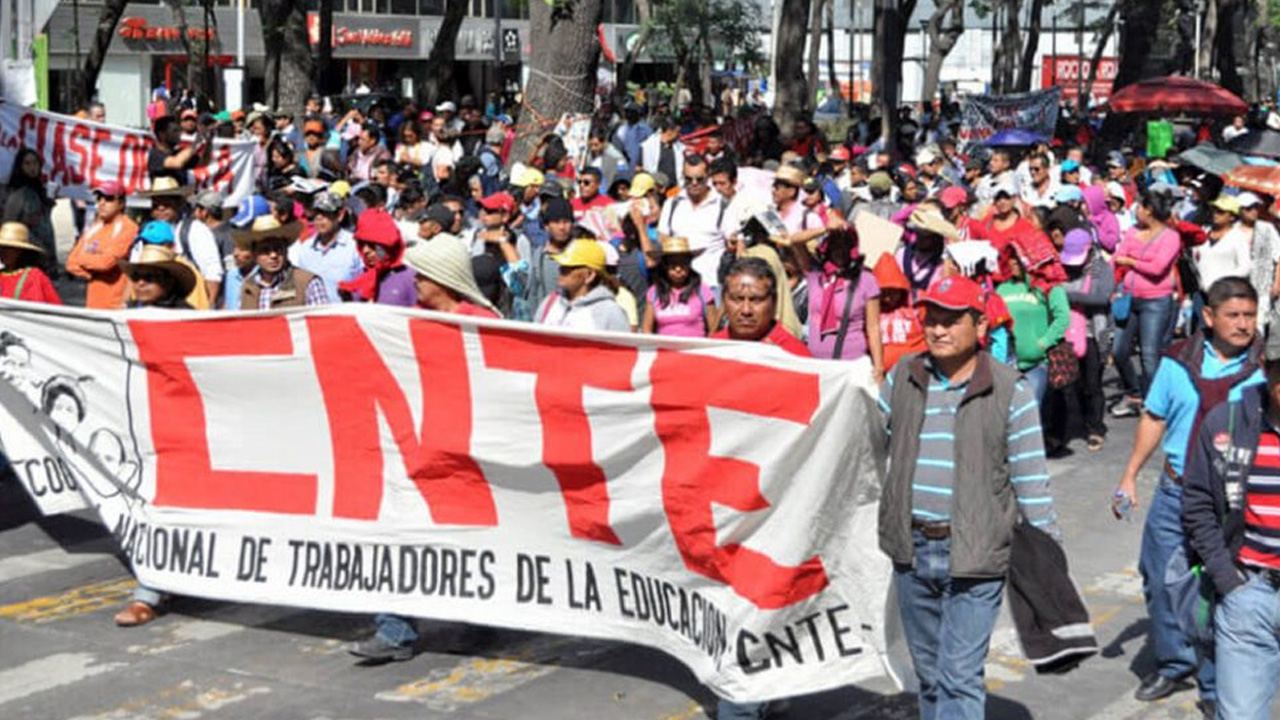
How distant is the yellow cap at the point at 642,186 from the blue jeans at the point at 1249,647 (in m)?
9.65

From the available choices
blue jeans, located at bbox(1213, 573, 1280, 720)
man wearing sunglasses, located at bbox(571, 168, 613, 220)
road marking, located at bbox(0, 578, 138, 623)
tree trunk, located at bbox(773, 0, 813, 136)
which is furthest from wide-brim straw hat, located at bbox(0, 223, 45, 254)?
tree trunk, located at bbox(773, 0, 813, 136)

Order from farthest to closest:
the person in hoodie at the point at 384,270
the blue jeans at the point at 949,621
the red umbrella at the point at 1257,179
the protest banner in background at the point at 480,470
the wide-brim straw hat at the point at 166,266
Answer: the red umbrella at the point at 1257,179 < the person in hoodie at the point at 384,270 < the wide-brim straw hat at the point at 166,266 < the protest banner in background at the point at 480,470 < the blue jeans at the point at 949,621

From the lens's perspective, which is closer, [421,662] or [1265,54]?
[421,662]

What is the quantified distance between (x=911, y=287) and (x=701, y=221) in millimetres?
2672

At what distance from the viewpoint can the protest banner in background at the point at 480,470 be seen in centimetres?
679

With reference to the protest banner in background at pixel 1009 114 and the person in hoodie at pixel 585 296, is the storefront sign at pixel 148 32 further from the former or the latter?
the person in hoodie at pixel 585 296

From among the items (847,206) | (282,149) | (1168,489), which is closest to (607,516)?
(1168,489)

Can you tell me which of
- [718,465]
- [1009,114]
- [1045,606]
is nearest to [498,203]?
[718,465]

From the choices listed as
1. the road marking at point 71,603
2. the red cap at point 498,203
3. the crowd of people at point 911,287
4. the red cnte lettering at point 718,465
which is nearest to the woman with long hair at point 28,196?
the crowd of people at point 911,287

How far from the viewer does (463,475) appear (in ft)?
25.7

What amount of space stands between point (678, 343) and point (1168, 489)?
1.98 meters

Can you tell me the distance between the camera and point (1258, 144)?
69.4ft

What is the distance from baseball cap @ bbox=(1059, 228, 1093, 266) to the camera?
43.4 ft

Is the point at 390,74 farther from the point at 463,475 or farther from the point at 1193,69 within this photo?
the point at 463,475
